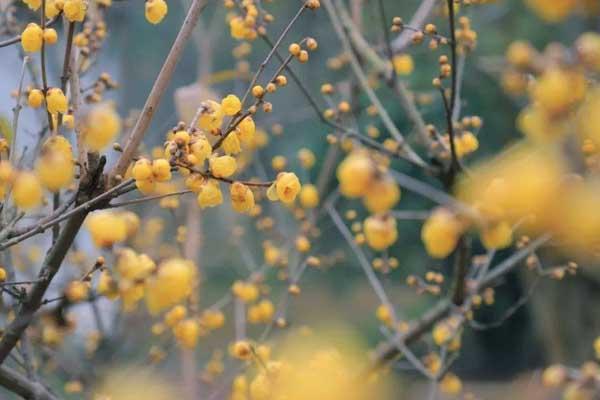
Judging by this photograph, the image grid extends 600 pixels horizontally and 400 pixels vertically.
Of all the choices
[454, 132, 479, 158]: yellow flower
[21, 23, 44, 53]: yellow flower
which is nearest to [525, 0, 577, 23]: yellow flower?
[21, 23, 44, 53]: yellow flower

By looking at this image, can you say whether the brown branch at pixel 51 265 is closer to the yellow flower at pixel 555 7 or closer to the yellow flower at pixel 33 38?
the yellow flower at pixel 33 38

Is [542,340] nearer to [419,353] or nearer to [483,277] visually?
[419,353]

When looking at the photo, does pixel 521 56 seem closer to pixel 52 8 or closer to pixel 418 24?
pixel 52 8

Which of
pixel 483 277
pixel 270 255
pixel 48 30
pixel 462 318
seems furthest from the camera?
pixel 270 255

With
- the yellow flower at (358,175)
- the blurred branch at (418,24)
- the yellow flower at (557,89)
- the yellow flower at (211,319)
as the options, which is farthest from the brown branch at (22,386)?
the blurred branch at (418,24)

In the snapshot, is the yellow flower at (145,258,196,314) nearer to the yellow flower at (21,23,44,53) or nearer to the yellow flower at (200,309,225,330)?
the yellow flower at (21,23,44,53)

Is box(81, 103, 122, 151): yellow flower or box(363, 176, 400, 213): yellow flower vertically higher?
box(81, 103, 122, 151): yellow flower

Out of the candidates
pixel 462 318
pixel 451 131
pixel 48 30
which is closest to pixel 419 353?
pixel 462 318
